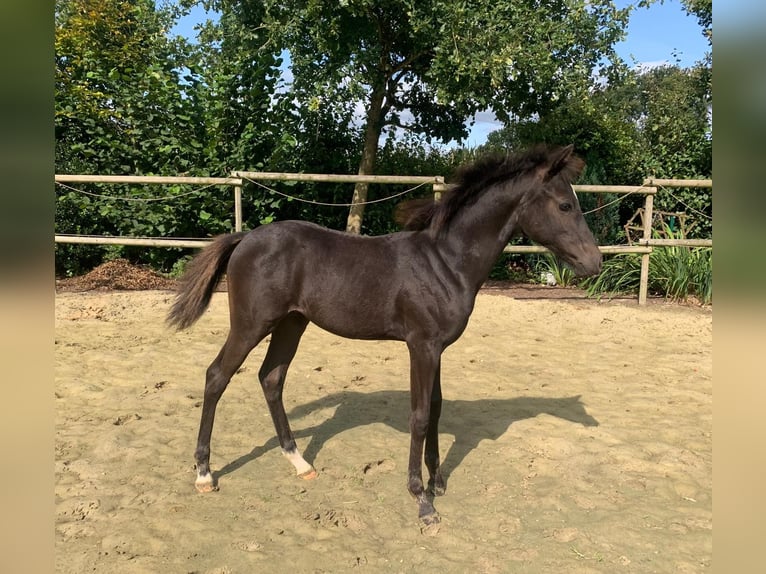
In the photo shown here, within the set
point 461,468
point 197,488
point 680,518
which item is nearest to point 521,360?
point 461,468

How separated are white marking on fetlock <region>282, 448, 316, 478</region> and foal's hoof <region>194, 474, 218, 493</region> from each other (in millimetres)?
484

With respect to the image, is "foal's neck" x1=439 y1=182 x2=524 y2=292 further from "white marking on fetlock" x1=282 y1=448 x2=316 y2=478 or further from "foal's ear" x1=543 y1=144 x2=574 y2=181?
"white marking on fetlock" x1=282 y1=448 x2=316 y2=478

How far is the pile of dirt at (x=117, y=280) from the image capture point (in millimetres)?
8031

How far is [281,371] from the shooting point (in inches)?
143

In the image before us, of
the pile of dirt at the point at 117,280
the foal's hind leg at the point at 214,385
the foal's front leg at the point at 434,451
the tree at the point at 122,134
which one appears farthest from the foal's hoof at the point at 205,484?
the tree at the point at 122,134

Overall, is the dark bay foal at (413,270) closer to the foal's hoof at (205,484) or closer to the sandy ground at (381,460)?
the foal's hoof at (205,484)

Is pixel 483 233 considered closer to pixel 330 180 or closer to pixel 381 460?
pixel 381 460

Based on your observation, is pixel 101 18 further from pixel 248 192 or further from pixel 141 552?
pixel 141 552

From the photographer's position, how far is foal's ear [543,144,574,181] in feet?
9.75

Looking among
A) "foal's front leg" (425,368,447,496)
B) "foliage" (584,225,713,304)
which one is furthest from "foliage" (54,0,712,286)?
"foal's front leg" (425,368,447,496)

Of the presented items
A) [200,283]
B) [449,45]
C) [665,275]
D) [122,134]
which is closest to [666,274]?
[665,275]

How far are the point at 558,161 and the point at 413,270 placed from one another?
100 cm

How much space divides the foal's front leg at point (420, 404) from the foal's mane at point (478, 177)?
0.75m

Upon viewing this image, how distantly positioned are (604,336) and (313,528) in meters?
4.92
